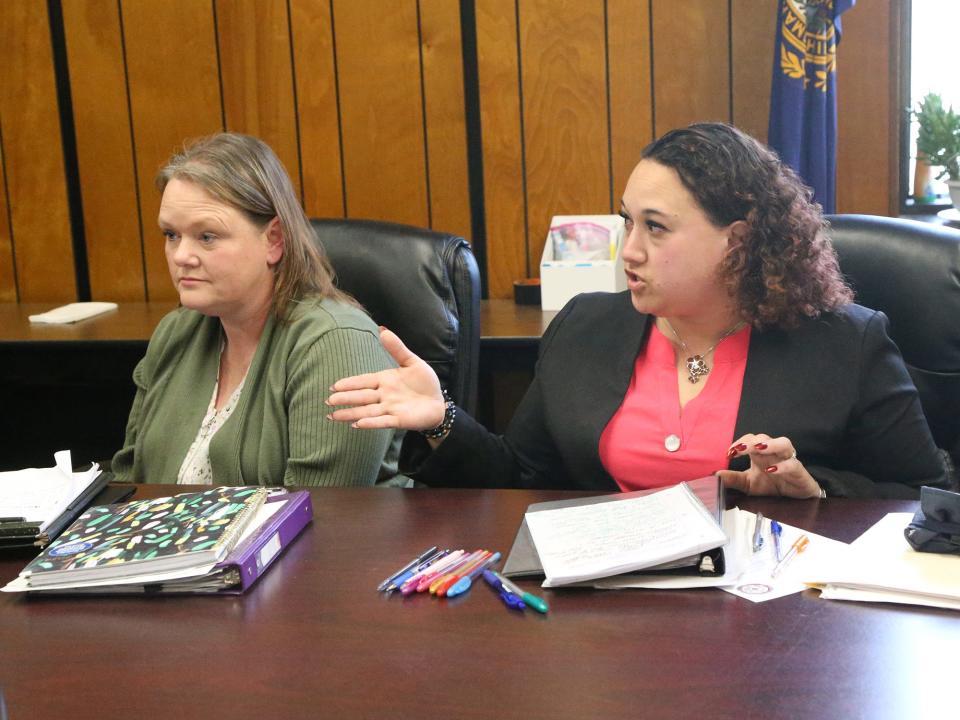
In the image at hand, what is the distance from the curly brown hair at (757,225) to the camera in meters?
1.77

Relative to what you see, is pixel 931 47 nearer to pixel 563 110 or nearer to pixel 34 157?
pixel 563 110

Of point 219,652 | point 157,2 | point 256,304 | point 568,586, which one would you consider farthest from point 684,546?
point 157,2

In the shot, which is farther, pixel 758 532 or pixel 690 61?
pixel 690 61

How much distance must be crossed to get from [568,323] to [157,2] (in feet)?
6.51

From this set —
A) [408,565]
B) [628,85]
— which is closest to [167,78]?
[628,85]

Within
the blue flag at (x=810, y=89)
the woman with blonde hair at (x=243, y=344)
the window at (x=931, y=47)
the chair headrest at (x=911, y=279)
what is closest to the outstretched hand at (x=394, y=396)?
the woman with blonde hair at (x=243, y=344)

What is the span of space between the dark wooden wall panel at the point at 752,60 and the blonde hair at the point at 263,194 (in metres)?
1.42

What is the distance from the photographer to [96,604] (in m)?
1.32

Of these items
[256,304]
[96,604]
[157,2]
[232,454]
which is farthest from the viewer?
[157,2]

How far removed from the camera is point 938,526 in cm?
128

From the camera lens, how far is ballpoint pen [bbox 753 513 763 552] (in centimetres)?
134

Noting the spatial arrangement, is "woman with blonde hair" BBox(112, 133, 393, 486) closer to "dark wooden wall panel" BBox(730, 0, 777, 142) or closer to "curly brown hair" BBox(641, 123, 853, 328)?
"curly brown hair" BBox(641, 123, 853, 328)

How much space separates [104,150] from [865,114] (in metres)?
2.21

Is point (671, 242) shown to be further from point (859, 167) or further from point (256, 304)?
point (859, 167)
